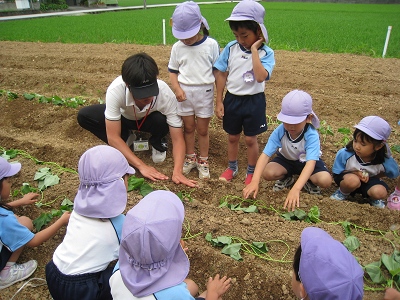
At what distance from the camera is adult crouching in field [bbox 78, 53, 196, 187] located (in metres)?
3.12

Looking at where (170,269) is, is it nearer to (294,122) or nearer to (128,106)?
(294,122)

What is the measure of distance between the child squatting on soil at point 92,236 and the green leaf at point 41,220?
3.03 ft


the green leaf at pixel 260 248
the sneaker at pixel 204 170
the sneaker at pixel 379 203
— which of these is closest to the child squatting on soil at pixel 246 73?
the sneaker at pixel 204 170

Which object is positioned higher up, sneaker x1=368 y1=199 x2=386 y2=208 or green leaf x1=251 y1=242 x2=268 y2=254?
green leaf x1=251 y1=242 x2=268 y2=254

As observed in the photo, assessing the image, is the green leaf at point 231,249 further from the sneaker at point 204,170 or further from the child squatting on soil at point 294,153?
the sneaker at point 204,170

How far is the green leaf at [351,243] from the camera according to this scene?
267 centimetres

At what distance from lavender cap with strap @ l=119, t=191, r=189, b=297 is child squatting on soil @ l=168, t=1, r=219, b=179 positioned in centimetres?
197

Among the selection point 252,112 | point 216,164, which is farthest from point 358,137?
point 216,164

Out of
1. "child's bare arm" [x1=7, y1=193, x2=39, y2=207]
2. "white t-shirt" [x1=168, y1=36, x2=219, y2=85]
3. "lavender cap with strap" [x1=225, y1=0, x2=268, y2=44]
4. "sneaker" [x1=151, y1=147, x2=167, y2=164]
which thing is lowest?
"sneaker" [x1=151, y1=147, x2=167, y2=164]

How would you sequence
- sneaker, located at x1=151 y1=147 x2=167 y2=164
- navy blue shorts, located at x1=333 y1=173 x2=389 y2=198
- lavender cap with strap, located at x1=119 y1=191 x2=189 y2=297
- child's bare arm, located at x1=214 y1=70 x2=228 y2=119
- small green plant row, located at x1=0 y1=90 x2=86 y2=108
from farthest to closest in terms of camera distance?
small green plant row, located at x1=0 y1=90 x2=86 y2=108 → sneaker, located at x1=151 y1=147 x2=167 y2=164 → child's bare arm, located at x1=214 y1=70 x2=228 y2=119 → navy blue shorts, located at x1=333 y1=173 x2=389 y2=198 → lavender cap with strap, located at x1=119 y1=191 x2=189 y2=297

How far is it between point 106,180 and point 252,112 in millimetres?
1746

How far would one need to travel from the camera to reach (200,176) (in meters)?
3.96

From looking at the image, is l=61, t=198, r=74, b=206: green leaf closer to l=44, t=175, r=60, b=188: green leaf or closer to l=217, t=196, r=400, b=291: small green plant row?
l=44, t=175, r=60, b=188: green leaf

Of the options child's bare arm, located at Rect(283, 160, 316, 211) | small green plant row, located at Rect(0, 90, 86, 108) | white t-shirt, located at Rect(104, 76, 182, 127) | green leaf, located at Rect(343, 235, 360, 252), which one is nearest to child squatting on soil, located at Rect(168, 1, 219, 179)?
→ white t-shirt, located at Rect(104, 76, 182, 127)
